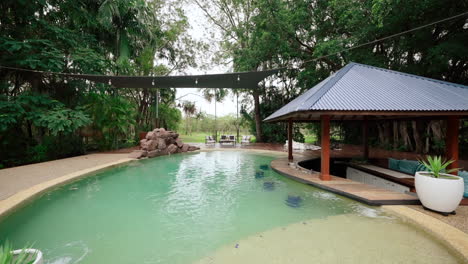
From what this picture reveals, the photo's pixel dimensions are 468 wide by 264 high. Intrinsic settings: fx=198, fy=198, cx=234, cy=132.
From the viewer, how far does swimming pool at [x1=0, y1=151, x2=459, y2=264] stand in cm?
248

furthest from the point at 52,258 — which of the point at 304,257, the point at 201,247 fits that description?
the point at 304,257

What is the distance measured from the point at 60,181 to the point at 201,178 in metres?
3.56

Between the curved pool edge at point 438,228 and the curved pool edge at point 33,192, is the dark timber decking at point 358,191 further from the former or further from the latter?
the curved pool edge at point 33,192

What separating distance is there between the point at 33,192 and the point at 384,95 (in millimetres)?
8104

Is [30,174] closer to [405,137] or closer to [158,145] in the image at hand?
[158,145]

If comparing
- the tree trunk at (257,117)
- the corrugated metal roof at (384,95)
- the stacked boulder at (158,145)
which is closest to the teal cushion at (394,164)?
the corrugated metal roof at (384,95)

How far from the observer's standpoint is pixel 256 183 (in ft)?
18.5

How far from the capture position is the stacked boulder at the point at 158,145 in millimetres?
9453

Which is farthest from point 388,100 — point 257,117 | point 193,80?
point 257,117

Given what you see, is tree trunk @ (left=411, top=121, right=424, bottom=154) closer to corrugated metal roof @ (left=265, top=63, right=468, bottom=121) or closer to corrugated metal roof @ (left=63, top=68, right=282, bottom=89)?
corrugated metal roof @ (left=265, top=63, right=468, bottom=121)

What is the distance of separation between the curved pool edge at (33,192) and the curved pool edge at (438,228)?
21.0 feet

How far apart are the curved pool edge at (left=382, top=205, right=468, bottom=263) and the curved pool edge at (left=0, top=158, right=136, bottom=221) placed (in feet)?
21.0

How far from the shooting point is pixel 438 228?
2.78m

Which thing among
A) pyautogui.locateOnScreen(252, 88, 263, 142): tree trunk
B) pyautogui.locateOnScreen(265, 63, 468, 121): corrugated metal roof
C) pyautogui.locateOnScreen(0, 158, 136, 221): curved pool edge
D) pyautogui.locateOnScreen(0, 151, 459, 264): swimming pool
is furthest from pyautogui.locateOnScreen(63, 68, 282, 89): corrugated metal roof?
pyautogui.locateOnScreen(252, 88, 263, 142): tree trunk
